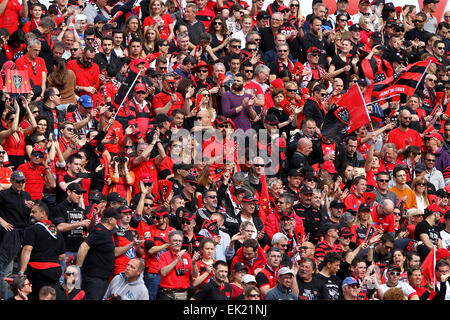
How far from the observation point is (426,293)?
Answer: 15.5 m

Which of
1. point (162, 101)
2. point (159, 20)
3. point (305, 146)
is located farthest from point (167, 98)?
point (159, 20)

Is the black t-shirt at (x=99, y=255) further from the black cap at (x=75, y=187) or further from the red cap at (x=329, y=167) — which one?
the red cap at (x=329, y=167)

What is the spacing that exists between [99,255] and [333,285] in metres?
3.02

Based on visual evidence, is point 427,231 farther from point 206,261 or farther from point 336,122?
point 206,261

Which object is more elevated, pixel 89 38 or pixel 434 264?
pixel 89 38

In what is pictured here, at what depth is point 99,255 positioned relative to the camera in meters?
14.0

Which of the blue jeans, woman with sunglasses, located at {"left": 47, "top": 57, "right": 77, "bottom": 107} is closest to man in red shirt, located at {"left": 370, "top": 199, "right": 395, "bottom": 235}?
the blue jeans

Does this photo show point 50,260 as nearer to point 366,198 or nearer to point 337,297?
point 337,297

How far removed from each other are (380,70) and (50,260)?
374 inches

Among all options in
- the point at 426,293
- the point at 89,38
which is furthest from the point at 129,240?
the point at 89,38

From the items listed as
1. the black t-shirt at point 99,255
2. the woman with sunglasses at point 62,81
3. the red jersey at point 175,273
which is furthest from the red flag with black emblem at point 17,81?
the red jersey at point 175,273

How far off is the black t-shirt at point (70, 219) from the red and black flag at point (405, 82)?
783 centimetres
